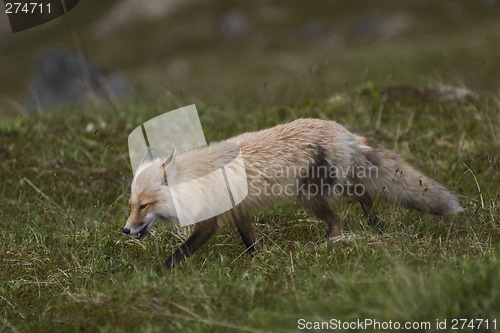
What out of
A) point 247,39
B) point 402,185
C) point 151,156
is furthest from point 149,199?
point 247,39

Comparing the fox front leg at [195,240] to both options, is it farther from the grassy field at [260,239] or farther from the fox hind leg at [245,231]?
the fox hind leg at [245,231]

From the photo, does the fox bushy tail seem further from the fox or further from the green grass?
the green grass

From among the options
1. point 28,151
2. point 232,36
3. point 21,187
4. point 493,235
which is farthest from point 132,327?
point 232,36

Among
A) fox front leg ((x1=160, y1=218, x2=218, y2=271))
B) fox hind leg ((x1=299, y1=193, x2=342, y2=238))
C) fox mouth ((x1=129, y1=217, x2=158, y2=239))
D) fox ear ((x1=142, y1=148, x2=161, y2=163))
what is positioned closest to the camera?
fox mouth ((x1=129, y1=217, x2=158, y2=239))

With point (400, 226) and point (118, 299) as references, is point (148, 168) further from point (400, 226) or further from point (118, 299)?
point (400, 226)

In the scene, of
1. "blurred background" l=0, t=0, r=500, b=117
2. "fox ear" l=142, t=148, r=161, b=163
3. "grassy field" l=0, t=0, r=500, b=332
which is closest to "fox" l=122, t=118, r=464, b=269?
"fox ear" l=142, t=148, r=161, b=163

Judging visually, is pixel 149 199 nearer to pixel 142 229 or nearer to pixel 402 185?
pixel 142 229

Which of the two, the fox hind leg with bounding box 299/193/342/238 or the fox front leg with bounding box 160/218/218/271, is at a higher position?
the fox front leg with bounding box 160/218/218/271

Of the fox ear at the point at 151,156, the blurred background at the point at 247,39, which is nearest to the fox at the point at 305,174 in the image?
the fox ear at the point at 151,156

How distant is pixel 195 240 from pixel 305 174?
140 cm

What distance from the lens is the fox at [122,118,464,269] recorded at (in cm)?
707

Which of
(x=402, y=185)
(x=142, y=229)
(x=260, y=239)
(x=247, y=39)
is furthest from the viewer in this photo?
(x=247, y=39)

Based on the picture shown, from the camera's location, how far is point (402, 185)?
7270 millimetres

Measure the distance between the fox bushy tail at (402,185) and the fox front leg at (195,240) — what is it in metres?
1.79
